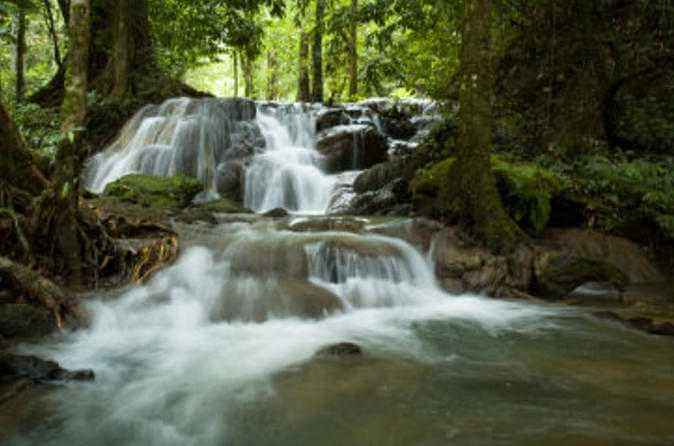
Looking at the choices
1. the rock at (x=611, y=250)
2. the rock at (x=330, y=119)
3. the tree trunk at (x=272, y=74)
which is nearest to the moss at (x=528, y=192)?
the rock at (x=611, y=250)

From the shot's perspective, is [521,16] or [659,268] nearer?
[659,268]

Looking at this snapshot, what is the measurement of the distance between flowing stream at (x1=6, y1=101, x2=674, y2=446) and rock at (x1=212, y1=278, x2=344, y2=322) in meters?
0.02

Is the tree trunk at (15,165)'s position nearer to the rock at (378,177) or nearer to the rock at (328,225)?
the rock at (328,225)

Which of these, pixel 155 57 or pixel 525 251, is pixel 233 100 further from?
pixel 525 251

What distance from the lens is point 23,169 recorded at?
5.90 m

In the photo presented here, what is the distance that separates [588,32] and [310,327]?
8.40m

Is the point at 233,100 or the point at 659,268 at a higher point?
the point at 233,100

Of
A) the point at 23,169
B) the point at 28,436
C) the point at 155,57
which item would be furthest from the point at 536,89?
the point at 155,57

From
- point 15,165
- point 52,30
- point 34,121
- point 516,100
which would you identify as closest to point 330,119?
point 516,100

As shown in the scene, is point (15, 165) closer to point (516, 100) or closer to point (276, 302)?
point (276, 302)

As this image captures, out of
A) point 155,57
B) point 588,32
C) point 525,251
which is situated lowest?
point 525,251

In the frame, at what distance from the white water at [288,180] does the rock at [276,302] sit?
18.3 ft

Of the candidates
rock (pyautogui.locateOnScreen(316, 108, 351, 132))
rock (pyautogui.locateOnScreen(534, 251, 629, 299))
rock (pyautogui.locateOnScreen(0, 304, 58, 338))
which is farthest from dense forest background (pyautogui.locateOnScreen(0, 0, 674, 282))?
rock (pyautogui.locateOnScreen(316, 108, 351, 132))

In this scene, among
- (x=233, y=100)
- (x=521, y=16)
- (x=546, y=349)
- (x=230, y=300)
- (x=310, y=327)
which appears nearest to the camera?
(x=546, y=349)
